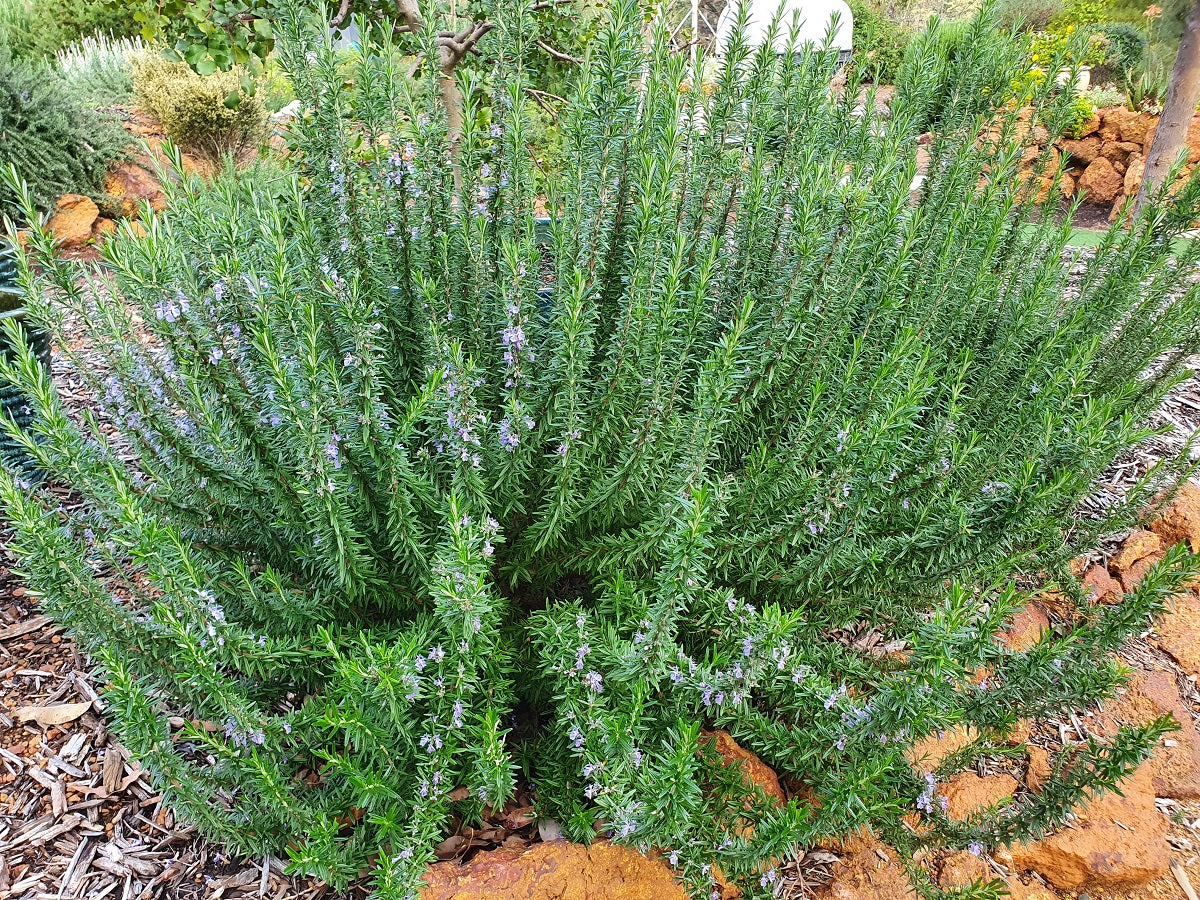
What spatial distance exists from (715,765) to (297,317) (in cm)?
149

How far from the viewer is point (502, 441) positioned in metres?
1.83

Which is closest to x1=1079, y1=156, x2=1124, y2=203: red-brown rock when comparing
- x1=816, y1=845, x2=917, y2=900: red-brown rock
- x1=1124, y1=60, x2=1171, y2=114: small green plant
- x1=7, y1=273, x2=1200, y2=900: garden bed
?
x1=1124, y1=60, x2=1171, y2=114: small green plant

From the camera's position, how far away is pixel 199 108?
8.52 metres

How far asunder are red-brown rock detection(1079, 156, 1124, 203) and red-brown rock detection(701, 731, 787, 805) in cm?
971

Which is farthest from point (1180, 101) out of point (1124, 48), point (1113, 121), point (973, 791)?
point (1124, 48)

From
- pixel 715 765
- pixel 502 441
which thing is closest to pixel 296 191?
pixel 502 441

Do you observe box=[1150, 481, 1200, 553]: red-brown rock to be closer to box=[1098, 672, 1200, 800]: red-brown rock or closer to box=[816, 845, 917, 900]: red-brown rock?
box=[1098, 672, 1200, 800]: red-brown rock

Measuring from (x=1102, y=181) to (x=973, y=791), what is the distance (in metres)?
9.56

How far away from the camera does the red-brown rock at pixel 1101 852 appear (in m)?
2.11

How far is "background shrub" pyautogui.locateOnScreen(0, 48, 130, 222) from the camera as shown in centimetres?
670

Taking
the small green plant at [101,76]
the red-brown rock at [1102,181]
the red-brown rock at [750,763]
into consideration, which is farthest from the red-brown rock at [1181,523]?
the small green plant at [101,76]

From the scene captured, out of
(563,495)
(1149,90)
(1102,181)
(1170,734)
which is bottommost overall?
(1170,734)

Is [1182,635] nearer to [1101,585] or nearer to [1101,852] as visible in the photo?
[1101,585]

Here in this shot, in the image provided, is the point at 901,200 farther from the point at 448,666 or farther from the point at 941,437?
the point at 448,666
